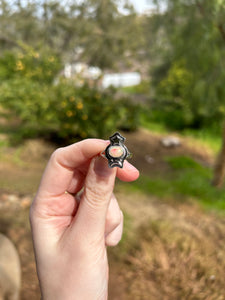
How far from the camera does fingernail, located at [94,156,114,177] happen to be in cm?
131

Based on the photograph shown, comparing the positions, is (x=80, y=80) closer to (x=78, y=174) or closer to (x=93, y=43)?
(x=93, y=43)

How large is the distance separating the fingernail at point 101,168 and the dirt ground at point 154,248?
2276mm

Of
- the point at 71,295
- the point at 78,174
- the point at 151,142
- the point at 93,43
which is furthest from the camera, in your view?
the point at 93,43

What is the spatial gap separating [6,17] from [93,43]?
4.16m

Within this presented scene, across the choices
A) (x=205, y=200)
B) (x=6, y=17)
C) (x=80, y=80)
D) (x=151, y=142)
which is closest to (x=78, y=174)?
(x=205, y=200)

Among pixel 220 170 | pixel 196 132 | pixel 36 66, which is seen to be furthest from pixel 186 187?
pixel 196 132

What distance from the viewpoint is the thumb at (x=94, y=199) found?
137cm

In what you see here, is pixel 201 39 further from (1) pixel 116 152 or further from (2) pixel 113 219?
(1) pixel 116 152

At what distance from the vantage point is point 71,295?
1.41 m

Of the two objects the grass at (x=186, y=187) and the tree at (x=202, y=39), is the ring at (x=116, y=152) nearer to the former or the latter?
the tree at (x=202, y=39)

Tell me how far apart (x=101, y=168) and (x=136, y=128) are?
917 cm

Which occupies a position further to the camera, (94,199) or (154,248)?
(154,248)

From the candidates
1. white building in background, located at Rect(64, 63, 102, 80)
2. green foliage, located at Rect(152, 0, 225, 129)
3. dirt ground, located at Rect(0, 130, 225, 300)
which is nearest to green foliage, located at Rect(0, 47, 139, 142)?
white building in background, located at Rect(64, 63, 102, 80)

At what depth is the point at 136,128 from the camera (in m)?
10.4
